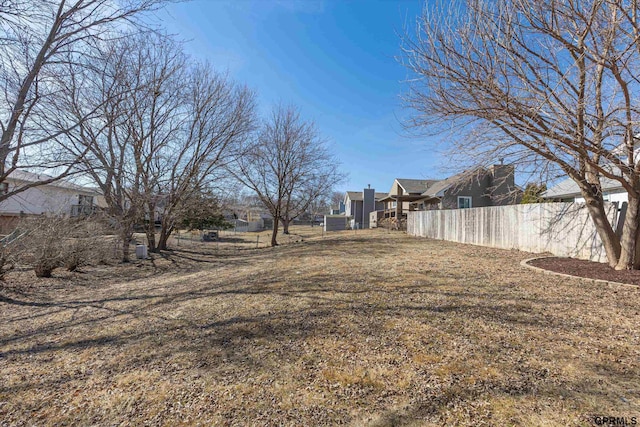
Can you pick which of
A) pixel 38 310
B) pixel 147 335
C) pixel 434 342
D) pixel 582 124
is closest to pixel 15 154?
pixel 38 310

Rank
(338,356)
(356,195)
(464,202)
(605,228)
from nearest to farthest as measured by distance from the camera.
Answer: (338,356), (605,228), (464,202), (356,195)

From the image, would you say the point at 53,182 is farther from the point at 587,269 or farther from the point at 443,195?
the point at 443,195

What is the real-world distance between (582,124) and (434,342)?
4.57m

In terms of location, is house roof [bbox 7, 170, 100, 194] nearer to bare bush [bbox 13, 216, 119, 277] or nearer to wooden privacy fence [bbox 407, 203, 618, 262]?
bare bush [bbox 13, 216, 119, 277]

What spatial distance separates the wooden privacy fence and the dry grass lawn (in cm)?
282

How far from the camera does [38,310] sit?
5359 mm

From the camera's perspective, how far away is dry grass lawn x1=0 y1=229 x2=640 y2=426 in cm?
214

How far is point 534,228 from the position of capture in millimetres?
8609

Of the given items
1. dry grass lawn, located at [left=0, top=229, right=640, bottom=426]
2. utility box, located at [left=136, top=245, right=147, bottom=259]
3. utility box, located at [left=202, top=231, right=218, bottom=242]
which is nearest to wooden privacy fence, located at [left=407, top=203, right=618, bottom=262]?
dry grass lawn, located at [left=0, top=229, right=640, bottom=426]

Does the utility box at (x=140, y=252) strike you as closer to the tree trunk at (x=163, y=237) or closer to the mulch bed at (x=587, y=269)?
the tree trunk at (x=163, y=237)

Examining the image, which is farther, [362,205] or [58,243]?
[362,205]
